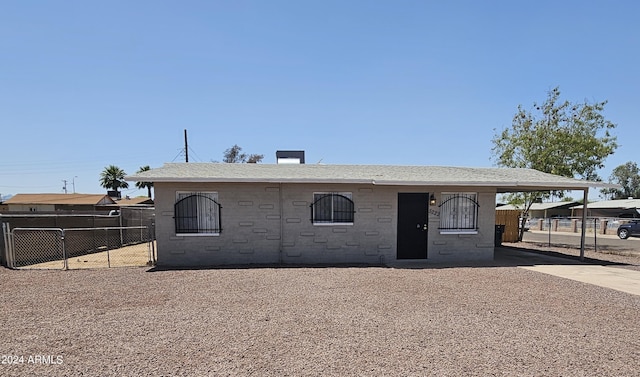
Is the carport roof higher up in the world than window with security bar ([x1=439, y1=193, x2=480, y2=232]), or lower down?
higher up

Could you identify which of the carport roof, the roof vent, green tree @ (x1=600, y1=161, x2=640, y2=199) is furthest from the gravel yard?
green tree @ (x1=600, y1=161, x2=640, y2=199)

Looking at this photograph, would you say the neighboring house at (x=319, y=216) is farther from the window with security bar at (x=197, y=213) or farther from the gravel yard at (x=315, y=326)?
the gravel yard at (x=315, y=326)

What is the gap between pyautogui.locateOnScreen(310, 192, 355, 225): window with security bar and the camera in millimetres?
9664

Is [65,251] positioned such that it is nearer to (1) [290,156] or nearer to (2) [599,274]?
(1) [290,156]

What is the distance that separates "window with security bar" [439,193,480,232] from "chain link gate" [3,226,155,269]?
351 inches

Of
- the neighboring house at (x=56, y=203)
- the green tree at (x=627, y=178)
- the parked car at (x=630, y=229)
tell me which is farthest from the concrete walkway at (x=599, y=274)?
the green tree at (x=627, y=178)

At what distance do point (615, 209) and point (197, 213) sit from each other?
1779 inches

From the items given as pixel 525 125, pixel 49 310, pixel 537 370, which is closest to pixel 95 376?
pixel 49 310

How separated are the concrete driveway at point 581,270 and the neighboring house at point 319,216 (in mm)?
1366

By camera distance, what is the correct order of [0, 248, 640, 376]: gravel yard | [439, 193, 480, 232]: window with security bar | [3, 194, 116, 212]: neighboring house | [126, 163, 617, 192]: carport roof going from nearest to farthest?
1. [0, 248, 640, 376]: gravel yard
2. [126, 163, 617, 192]: carport roof
3. [439, 193, 480, 232]: window with security bar
4. [3, 194, 116, 212]: neighboring house

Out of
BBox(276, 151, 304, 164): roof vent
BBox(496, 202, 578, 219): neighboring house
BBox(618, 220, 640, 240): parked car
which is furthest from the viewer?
BBox(496, 202, 578, 219): neighboring house

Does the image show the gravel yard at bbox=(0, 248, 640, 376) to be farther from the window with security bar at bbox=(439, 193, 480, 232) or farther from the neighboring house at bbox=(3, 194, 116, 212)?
the neighboring house at bbox=(3, 194, 116, 212)

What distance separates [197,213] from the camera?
9.30 metres

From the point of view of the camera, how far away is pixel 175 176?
28.8 ft
